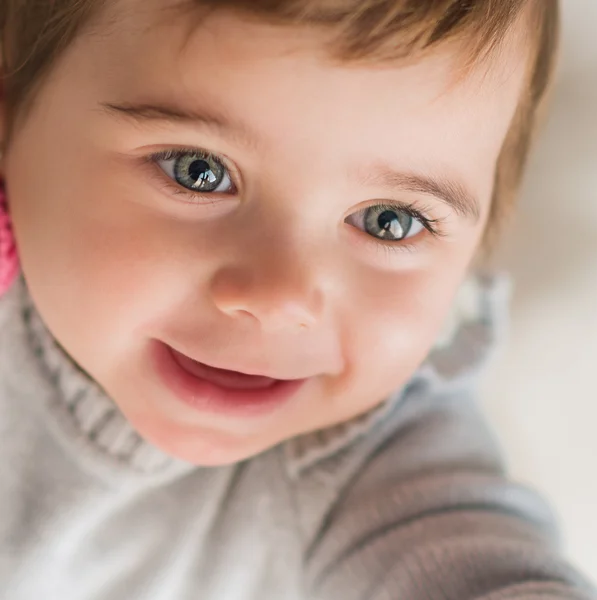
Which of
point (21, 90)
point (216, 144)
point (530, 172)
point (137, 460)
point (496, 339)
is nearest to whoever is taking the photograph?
point (216, 144)

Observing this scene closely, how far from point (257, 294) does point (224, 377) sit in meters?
0.14

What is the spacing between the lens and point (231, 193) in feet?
1.90

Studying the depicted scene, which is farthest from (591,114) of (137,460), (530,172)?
(137,460)

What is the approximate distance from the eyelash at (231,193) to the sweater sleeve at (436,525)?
235mm

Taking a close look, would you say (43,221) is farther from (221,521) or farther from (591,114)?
(591,114)

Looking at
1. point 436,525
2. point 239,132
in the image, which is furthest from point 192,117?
point 436,525

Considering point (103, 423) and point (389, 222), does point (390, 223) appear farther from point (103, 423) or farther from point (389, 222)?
point (103, 423)

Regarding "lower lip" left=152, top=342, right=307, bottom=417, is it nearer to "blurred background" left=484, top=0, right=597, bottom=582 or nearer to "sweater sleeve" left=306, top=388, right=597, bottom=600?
"sweater sleeve" left=306, top=388, right=597, bottom=600

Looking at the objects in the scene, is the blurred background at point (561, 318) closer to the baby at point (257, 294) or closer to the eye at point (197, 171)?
the baby at point (257, 294)

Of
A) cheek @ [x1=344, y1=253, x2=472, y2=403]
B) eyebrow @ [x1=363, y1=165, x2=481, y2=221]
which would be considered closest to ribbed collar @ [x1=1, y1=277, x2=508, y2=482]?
cheek @ [x1=344, y1=253, x2=472, y2=403]

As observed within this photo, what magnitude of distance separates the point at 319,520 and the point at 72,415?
263 millimetres

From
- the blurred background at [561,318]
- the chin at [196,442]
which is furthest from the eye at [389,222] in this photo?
the blurred background at [561,318]

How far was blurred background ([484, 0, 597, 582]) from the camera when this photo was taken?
0.91 meters

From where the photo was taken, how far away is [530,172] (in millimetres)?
971
